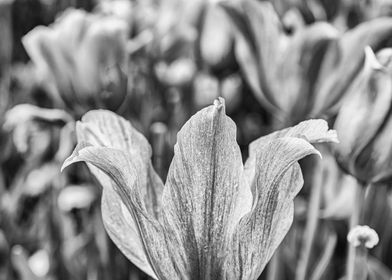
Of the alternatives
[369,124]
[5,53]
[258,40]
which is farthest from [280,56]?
[5,53]

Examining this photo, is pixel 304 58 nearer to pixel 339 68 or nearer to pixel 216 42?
pixel 339 68

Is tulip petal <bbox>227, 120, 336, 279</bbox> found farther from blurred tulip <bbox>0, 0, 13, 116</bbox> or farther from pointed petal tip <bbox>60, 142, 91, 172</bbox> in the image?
blurred tulip <bbox>0, 0, 13, 116</bbox>

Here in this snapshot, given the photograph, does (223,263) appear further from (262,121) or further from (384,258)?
(262,121)

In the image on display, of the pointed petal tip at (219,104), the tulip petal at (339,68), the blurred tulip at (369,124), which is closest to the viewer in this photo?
the pointed petal tip at (219,104)

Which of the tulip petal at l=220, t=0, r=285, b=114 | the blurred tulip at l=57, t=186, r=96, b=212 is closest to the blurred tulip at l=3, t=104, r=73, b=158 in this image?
the blurred tulip at l=57, t=186, r=96, b=212

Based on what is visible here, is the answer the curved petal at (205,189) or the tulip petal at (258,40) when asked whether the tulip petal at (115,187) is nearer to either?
the curved petal at (205,189)

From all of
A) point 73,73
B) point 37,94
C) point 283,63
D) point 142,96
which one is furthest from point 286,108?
point 37,94

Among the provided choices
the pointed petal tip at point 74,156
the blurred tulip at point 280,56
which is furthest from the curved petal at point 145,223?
the blurred tulip at point 280,56
